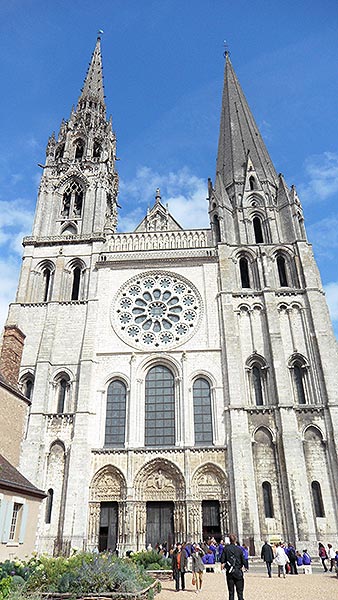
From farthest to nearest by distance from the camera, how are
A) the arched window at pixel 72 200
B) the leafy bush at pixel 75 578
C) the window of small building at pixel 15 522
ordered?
the arched window at pixel 72 200, the window of small building at pixel 15 522, the leafy bush at pixel 75 578

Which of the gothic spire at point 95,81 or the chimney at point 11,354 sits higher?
the gothic spire at point 95,81

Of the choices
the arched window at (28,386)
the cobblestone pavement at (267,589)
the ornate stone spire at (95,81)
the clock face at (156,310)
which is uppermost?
the ornate stone spire at (95,81)

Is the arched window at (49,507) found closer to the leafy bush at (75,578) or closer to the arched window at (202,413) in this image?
the arched window at (202,413)

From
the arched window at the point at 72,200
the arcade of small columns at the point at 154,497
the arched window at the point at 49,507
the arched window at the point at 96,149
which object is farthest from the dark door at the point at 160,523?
the arched window at the point at 96,149

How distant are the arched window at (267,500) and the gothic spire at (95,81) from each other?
106 ft

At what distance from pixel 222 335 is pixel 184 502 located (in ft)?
26.2

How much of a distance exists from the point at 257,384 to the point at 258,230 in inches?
407

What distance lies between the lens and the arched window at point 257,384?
68.3 feet

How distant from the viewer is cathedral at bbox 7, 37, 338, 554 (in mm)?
18469

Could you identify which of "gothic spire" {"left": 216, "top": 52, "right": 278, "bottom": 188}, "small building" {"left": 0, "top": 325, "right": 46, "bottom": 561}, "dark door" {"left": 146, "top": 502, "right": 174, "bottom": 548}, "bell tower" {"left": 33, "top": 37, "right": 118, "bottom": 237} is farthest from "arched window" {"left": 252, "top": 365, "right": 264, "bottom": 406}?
"gothic spire" {"left": 216, "top": 52, "right": 278, "bottom": 188}

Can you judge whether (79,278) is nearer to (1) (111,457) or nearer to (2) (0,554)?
(1) (111,457)

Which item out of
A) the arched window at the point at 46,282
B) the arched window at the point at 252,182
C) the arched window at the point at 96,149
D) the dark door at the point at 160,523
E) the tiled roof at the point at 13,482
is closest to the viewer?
the tiled roof at the point at 13,482

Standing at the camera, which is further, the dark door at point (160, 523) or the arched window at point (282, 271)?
the arched window at point (282, 271)

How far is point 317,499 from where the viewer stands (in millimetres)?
18359
